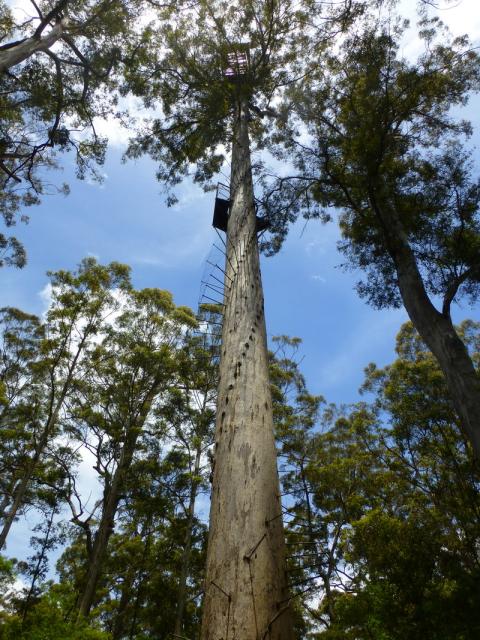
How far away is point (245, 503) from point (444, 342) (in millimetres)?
4424

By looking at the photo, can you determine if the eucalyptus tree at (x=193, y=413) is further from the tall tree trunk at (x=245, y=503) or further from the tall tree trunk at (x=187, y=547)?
the tall tree trunk at (x=245, y=503)

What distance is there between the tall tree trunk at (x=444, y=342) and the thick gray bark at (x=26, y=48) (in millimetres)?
7432

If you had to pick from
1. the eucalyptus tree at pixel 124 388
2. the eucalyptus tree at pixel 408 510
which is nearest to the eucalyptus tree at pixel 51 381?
the eucalyptus tree at pixel 124 388

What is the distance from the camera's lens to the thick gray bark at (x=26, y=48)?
762 centimetres

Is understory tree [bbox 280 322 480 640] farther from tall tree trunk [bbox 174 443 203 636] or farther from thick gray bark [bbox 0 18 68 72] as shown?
thick gray bark [bbox 0 18 68 72]

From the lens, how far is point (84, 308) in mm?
12328

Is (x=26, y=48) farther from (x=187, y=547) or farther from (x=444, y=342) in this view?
(x=187, y=547)

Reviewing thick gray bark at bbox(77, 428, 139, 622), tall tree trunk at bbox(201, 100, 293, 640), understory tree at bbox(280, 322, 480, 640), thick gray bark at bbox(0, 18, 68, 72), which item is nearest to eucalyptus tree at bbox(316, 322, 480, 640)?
understory tree at bbox(280, 322, 480, 640)

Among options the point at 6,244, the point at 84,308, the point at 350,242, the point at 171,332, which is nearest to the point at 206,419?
the point at 171,332

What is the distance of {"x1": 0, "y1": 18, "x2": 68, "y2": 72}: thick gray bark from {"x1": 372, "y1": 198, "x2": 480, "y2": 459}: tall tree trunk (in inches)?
293

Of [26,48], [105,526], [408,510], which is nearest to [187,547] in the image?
[105,526]

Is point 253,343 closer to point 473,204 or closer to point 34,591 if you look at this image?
point 473,204

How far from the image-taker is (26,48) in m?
8.17

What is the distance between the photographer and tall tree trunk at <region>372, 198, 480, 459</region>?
4.95 metres
